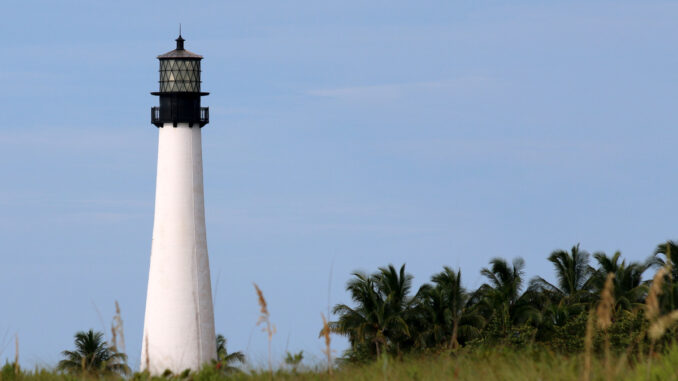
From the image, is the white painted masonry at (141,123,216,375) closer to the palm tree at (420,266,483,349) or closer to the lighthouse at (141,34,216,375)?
the lighthouse at (141,34,216,375)

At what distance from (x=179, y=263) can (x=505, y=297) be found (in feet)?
71.8

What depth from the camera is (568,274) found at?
57469 mm

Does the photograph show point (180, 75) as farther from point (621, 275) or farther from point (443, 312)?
point (621, 275)

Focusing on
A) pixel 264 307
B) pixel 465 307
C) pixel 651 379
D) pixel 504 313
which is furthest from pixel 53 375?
pixel 465 307

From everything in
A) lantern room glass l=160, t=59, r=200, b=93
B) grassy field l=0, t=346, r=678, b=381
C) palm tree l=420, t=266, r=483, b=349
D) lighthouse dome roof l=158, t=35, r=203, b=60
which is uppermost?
lighthouse dome roof l=158, t=35, r=203, b=60

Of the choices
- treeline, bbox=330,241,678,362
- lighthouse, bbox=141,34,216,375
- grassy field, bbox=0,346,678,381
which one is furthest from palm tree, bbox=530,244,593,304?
grassy field, bbox=0,346,678,381

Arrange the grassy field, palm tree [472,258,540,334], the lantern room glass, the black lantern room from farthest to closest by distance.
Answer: palm tree [472,258,540,334]
the lantern room glass
the black lantern room
the grassy field

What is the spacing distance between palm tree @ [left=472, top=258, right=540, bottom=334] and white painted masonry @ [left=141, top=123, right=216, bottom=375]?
61.0 feet

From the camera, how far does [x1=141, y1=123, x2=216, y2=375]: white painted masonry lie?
38.1 m

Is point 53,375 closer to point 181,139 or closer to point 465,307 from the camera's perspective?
point 181,139

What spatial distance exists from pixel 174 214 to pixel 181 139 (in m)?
3.41

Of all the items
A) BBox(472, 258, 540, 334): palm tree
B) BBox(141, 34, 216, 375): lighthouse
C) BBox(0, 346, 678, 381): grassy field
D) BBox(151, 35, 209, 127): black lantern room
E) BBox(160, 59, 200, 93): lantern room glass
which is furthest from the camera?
BBox(472, 258, 540, 334): palm tree

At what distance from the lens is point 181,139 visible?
39469 millimetres

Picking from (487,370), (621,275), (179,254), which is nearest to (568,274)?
(621,275)
